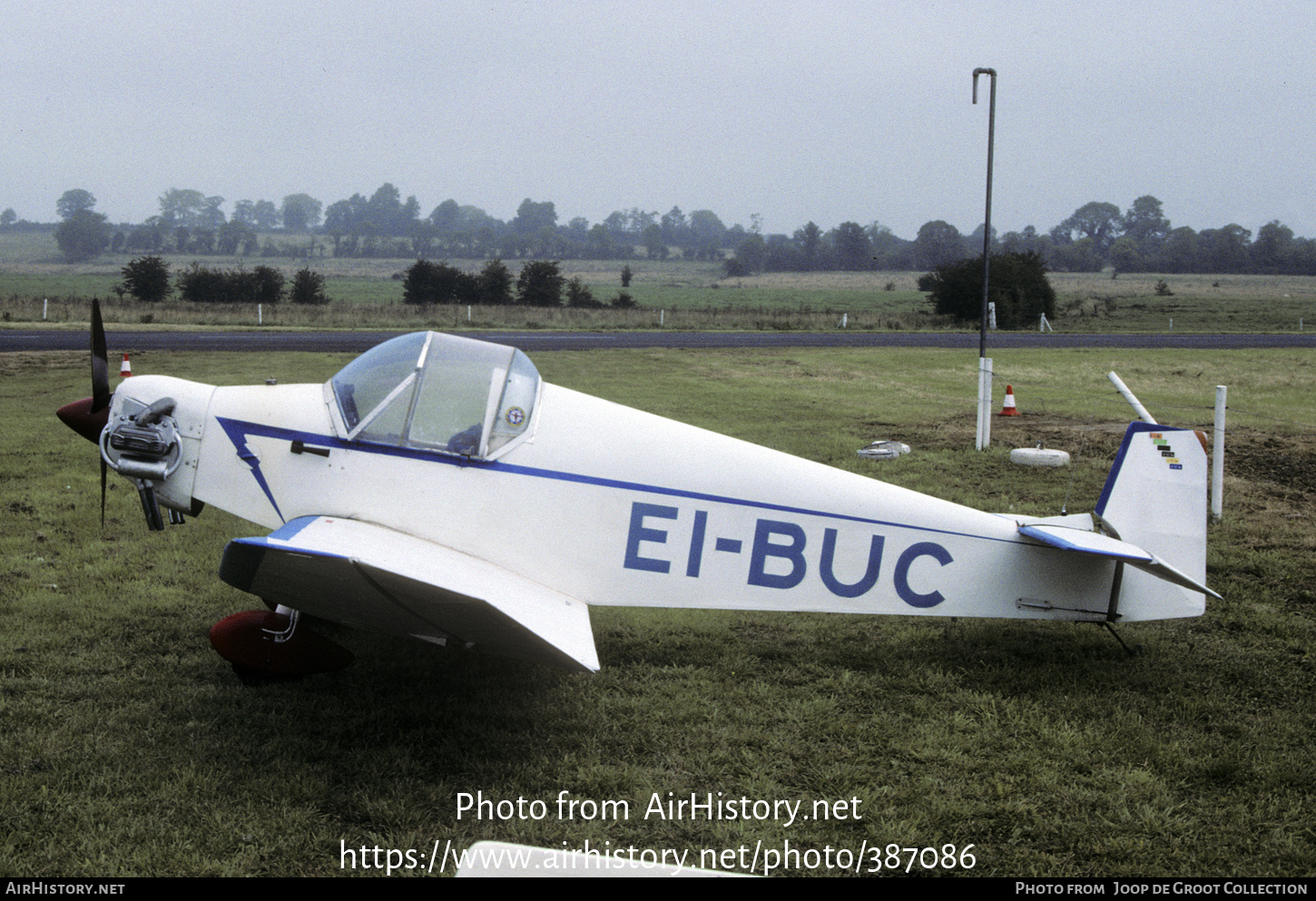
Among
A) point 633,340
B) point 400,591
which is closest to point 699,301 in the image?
point 633,340

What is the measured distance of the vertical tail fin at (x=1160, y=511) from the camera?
5.09 meters

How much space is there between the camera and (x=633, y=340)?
99.6 feet

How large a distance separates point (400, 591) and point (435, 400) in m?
1.32

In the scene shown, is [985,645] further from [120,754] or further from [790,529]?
[120,754]

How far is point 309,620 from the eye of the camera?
19.8ft

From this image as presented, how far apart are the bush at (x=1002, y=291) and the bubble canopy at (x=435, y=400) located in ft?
125

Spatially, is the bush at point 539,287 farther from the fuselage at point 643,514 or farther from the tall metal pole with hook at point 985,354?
the fuselage at point 643,514

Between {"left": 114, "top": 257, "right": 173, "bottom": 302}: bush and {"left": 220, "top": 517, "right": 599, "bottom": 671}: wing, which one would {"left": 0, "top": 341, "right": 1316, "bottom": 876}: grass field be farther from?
{"left": 114, "top": 257, "right": 173, "bottom": 302}: bush

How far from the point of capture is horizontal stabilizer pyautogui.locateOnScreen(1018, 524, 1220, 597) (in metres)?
4.61

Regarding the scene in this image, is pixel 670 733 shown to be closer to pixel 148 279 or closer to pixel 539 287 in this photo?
pixel 539 287

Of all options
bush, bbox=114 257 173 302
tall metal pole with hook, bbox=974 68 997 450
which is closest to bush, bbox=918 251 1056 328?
tall metal pole with hook, bbox=974 68 997 450

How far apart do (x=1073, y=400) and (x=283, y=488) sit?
15841mm

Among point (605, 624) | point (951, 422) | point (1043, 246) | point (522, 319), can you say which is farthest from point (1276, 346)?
point (1043, 246)

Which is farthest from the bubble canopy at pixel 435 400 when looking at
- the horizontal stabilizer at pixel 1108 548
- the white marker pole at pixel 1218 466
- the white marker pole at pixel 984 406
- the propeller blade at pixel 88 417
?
the white marker pole at pixel 984 406
